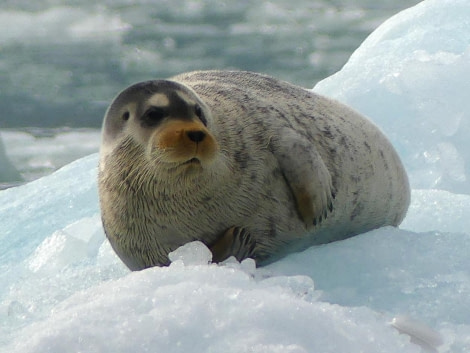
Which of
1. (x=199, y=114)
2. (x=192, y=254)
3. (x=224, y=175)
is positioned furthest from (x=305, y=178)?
(x=192, y=254)

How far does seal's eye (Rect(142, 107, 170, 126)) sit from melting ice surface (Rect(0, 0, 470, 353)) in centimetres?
42

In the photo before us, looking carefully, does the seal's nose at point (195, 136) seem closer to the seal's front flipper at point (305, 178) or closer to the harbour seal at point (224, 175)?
the harbour seal at point (224, 175)

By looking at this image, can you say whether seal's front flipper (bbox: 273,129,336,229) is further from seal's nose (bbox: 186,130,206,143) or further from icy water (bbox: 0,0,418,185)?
icy water (bbox: 0,0,418,185)

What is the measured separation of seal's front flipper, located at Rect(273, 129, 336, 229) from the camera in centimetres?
315

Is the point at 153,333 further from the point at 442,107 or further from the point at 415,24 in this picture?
the point at 415,24

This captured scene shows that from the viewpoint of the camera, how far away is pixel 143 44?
13.7 metres

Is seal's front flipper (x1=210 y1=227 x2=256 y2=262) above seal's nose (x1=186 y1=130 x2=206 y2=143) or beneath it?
beneath

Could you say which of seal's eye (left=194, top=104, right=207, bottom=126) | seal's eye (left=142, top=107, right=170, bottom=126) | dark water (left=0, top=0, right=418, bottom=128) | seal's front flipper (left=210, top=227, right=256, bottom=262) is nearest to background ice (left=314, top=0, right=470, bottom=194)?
seal's front flipper (left=210, top=227, right=256, bottom=262)

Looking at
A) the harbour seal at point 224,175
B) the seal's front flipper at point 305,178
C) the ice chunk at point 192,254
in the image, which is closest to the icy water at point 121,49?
the harbour seal at point 224,175

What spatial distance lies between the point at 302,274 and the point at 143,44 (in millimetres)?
11074

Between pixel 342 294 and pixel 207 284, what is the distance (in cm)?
67

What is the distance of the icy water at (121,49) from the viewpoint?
1148cm

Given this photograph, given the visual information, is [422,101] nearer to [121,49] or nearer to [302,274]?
[302,274]

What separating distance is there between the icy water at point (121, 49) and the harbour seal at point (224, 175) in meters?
6.53
